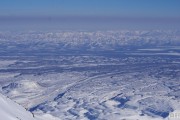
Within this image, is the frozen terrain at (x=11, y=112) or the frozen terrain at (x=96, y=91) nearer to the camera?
the frozen terrain at (x=11, y=112)

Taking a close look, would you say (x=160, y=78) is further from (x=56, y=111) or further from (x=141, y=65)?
(x=56, y=111)

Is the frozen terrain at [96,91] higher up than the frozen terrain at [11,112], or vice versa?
the frozen terrain at [11,112]

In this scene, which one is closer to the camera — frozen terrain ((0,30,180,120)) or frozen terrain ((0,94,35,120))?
frozen terrain ((0,94,35,120))

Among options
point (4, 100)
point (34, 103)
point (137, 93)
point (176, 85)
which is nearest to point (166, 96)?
point (137, 93)

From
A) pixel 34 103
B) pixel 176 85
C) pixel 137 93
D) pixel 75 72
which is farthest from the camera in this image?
pixel 75 72

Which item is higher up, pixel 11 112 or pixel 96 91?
pixel 11 112

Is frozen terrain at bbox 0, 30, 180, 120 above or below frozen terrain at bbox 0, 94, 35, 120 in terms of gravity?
below

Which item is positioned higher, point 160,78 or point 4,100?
point 4,100

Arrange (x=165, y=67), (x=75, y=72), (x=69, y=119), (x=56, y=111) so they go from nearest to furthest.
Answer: (x=69, y=119) < (x=56, y=111) < (x=75, y=72) < (x=165, y=67)

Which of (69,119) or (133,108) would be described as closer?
(69,119)

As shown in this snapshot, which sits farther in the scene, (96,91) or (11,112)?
(96,91)
